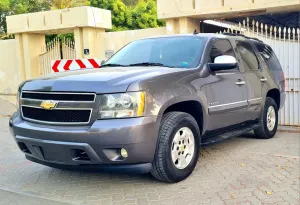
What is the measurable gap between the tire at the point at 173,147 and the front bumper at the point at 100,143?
0.15m

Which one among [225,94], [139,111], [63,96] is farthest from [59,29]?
[139,111]

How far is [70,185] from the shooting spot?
4.38 meters

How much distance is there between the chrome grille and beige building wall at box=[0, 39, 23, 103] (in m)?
8.50

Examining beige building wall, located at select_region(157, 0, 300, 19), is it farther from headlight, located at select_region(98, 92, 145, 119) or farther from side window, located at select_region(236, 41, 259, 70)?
headlight, located at select_region(98, 92, 145, 119)

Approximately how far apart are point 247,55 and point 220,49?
0.94m

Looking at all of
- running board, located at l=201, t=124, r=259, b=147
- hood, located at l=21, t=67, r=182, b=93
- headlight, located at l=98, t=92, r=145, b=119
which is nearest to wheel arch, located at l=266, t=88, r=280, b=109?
running board, located at l=201, t=124, r=259, b=147

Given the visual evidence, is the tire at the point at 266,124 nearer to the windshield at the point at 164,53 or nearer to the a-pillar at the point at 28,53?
the windshield at the point at 164,53

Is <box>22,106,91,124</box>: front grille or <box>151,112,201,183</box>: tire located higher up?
<box>22,106,91,124</box>: front grille

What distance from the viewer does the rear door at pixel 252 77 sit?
18.8 feet

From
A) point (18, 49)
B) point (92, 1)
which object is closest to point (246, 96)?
point (18, 49)

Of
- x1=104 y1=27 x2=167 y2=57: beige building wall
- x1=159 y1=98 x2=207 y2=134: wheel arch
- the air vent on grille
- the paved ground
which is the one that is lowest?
the paved ground

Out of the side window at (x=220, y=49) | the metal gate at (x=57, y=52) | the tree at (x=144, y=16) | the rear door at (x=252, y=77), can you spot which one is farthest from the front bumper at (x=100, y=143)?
the tree at (x=144, y=16)

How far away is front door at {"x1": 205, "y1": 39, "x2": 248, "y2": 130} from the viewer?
4785 mm

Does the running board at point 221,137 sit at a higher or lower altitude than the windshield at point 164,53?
lower
